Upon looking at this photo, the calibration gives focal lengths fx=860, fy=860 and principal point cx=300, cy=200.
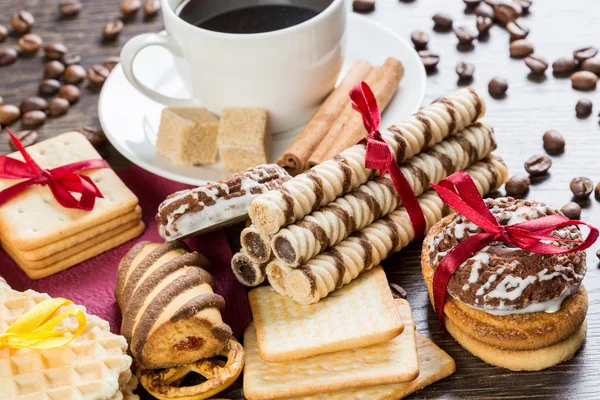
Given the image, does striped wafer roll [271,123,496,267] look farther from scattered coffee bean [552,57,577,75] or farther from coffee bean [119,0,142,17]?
coffee bean [119,0,142,17]

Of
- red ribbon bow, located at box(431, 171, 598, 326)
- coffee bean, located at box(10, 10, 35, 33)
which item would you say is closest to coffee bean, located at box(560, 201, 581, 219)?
red ribbon bow, located at box(431, 171, 598, 326)

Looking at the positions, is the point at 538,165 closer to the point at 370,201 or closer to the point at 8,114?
the point at 370,201

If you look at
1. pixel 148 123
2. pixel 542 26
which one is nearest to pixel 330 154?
pixel 148 123

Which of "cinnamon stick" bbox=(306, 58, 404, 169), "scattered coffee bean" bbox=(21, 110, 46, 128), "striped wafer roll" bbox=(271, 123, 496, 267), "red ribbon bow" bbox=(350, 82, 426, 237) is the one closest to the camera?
"striped wafer roll" bbox=(271, 123, 496, 267)

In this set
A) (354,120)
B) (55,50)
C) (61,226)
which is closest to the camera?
(61,226)

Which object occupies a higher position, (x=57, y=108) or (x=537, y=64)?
(x=537, y=64)

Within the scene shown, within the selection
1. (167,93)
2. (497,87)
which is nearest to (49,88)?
(167,93)

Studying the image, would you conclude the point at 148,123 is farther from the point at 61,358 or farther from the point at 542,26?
the point at 542,26
